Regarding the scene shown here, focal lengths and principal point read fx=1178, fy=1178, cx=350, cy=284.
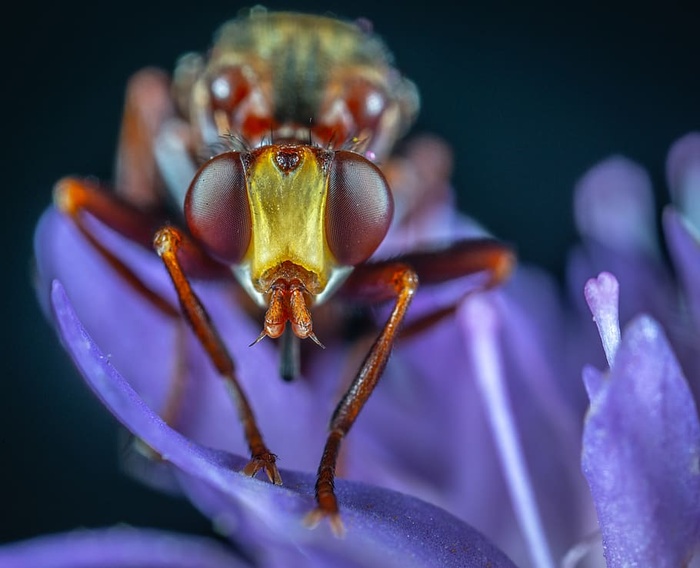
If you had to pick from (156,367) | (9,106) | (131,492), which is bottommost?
(131,492)

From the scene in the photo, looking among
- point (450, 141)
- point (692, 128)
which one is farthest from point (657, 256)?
point (450, 141)

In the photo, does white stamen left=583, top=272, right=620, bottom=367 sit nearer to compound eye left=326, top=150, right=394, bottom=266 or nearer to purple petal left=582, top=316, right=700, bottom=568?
purple petal left=582, top=316, right=700, bottom=568

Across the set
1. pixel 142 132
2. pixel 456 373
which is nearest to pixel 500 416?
pixel 456 373

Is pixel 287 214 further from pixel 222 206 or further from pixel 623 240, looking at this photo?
pixel 623 240

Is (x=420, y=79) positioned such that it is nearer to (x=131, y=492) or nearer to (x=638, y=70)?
(x=638, y=70)

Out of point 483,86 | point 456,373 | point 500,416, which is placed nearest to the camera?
point 500,416

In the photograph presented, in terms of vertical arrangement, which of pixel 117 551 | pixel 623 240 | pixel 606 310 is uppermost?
pixel 606 310

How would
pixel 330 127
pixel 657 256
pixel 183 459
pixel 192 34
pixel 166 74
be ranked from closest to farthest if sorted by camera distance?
pixel 183 459
pixel 330 127
pixel 657 256
pixel 166 74
pixel 192 34
